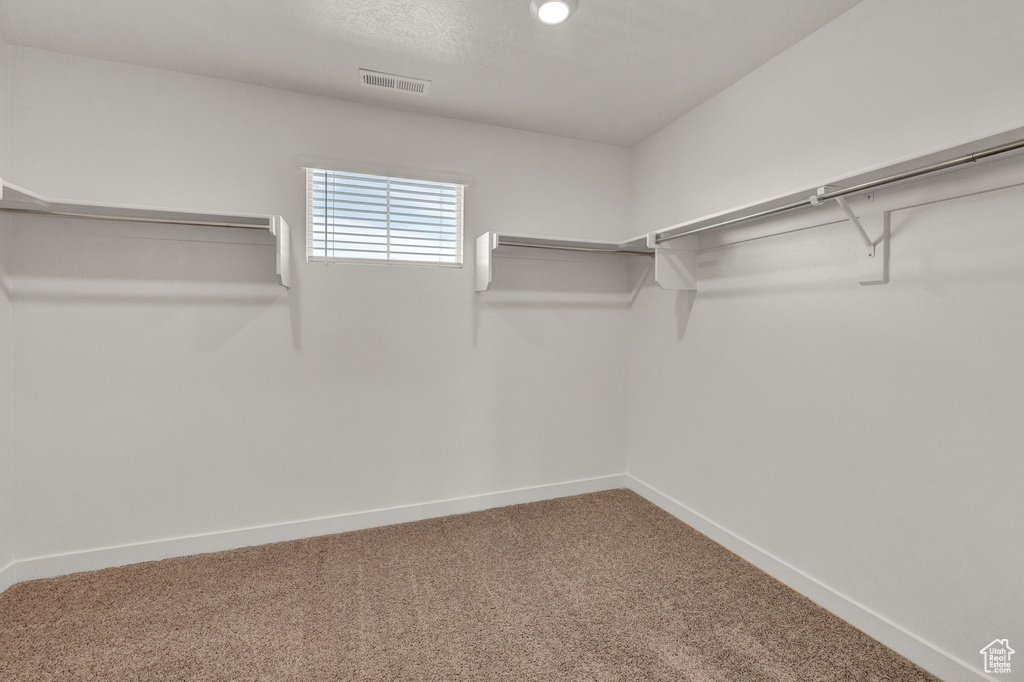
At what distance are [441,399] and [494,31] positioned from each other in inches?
76.1

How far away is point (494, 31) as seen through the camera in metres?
1.98

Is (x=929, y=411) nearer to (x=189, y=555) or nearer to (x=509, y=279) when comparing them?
(x=509, y=279)

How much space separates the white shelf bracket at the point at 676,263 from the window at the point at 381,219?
1.17 metres

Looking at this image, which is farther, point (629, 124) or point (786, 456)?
point (629, 124)

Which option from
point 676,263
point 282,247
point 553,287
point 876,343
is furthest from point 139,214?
point 876,343

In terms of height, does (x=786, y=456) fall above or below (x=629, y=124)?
below

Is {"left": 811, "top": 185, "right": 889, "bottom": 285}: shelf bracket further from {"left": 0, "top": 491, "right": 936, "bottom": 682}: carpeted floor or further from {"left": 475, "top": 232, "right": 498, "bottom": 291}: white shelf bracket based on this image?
{"left": 475, "top": 232, "right": 498, "bottom": 291}: white shelf bracket

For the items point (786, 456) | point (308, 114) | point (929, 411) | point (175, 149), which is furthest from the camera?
point (308, 114)

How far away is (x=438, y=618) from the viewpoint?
188 cm

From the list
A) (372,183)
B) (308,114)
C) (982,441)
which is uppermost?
(308,114)

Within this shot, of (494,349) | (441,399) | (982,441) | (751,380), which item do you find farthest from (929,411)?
(441,399)

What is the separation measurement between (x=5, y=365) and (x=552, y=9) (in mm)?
2823

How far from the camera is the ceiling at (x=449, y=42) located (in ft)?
6.03

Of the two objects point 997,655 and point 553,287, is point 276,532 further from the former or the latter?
point 997,655
